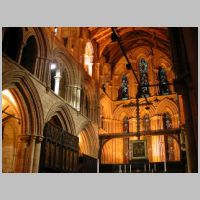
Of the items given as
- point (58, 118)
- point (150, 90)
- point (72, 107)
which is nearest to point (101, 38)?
point (150, 90)

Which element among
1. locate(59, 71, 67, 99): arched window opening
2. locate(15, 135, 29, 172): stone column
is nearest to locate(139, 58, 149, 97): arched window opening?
→ locate(59, 71, 67, 99): arched window opening

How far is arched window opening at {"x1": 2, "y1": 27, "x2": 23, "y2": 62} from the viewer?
38.9ft

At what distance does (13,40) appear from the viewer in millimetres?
12203

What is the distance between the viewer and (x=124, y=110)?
23.9 metres

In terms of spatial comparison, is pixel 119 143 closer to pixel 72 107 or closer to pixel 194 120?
pixel 72 107

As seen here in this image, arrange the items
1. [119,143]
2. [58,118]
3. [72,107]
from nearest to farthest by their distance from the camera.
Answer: [58,118] < [72,107] < [119,143]

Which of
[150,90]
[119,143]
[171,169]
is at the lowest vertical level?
[171,169]

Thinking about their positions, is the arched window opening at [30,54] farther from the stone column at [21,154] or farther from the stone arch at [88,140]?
the stone arch at [88,140]

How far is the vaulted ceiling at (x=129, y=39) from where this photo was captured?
21078 mm

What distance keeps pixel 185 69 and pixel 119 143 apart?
59.1 ft

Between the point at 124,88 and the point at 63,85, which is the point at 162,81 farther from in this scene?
the point at 63,85

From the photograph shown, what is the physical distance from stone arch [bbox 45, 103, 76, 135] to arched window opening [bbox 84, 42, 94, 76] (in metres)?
5.75

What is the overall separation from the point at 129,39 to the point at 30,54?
12382 millimetres

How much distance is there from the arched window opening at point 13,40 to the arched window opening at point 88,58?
8.15m
